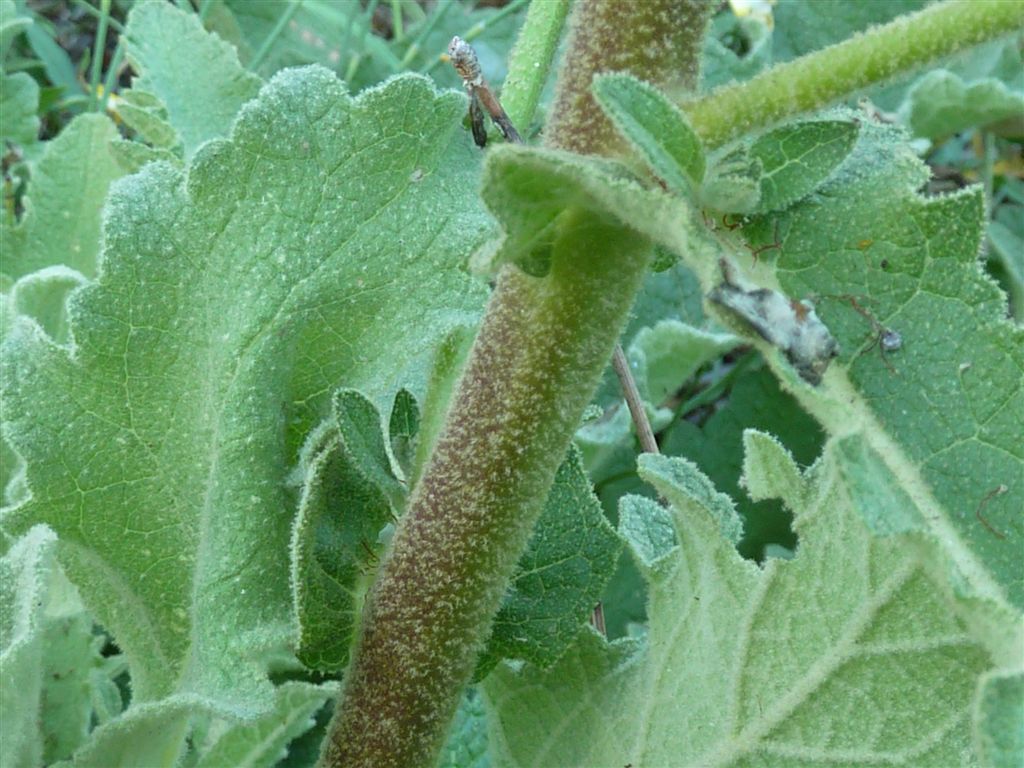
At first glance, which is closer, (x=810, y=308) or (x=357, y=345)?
(x=810, y=308)

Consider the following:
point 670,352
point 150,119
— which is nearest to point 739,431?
point 670,352

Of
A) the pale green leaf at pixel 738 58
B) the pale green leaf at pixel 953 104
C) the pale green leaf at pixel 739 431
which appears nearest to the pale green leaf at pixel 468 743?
the pale green leaf at pixel 739 431

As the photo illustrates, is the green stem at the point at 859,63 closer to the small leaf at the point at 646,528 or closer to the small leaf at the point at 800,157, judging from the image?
the small leaf at the point at 800,157

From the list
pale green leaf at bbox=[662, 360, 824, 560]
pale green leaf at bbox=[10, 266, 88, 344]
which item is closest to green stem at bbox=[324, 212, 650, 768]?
pale green leaf at bbox=[10, 266, 88, 344]

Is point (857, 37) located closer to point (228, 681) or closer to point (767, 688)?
point (767, 688)

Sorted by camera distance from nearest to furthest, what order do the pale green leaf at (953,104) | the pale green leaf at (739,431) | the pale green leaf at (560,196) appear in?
the pale green leaf at (560,196) < the pale green leaf at (739,431) < the pale green leaf at (953,104)

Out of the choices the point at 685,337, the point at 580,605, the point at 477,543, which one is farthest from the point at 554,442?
the point at 685,337
